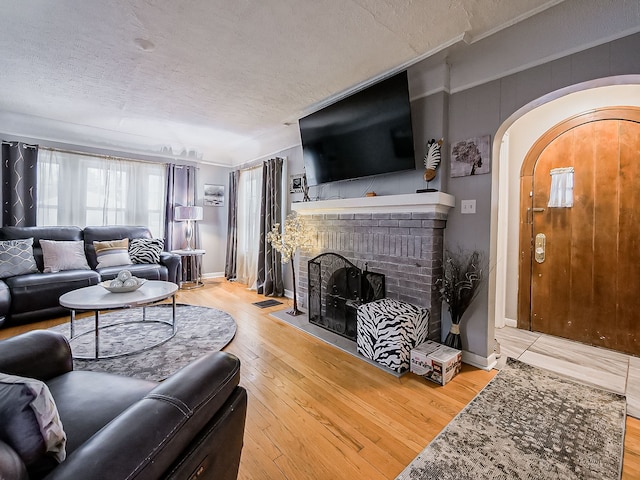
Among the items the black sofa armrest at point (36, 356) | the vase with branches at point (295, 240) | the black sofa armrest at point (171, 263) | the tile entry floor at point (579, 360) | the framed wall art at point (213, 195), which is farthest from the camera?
the framed wall art at point (213, 195)

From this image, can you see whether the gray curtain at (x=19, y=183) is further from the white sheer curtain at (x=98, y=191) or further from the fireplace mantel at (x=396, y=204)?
the fireplace mantel at (x=396, y=204)

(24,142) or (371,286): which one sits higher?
(24,142)

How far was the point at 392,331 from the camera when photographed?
7.27 ft

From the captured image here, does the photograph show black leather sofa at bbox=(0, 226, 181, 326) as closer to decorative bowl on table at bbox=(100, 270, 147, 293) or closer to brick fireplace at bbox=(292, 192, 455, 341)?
decorative bowl on table at bbox=(100, 270, 147, 293)

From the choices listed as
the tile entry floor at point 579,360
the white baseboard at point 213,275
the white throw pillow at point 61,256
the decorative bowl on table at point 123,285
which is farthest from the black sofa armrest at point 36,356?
the white baseboard at point 213,275

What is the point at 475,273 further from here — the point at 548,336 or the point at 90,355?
the point at 90,355

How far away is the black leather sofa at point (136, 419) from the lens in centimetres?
65

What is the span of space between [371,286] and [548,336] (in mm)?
1821

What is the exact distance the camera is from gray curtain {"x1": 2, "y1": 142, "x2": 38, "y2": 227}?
12.4 feet

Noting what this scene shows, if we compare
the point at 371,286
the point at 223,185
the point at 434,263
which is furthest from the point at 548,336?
the point at 223,185

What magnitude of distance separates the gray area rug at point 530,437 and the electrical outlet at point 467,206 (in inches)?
49.4

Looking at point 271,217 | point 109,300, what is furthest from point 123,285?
point 271,217

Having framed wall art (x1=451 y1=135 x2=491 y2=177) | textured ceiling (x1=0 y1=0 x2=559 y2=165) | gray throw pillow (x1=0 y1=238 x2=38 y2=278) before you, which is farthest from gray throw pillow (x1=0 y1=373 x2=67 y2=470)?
gray throw pillow (x1=0 y1=238 x2=38 y2=278)

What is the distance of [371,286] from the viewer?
2.85 metres
